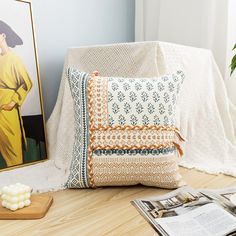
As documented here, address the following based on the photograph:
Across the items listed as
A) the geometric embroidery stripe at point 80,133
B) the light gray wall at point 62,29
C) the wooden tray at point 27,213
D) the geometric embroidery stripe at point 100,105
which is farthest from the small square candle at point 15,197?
the light gray wall at point 62,29

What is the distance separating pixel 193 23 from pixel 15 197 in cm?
126

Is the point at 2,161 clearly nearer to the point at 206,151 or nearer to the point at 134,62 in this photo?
the point at 134,62

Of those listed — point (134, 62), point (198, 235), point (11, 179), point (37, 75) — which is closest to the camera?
point (198, 235)

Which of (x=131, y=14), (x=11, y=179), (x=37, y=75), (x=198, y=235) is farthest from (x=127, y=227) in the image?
(x=131, y=14)

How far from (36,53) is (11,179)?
543mm

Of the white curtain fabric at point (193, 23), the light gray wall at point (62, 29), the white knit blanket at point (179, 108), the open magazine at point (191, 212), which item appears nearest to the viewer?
the open magazine at point (191, 212)

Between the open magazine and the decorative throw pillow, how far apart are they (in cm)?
8

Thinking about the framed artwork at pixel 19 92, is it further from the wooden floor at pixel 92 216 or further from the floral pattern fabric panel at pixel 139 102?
the floral pattern fabric panel at pixel 139 102

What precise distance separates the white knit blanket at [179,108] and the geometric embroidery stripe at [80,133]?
0.32ft

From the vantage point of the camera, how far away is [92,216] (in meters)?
0.79

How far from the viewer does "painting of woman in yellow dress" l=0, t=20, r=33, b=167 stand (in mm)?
1120

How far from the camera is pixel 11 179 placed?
103cm

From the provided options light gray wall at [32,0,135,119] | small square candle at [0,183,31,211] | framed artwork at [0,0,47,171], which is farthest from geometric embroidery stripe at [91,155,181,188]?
light gray wall at [32,0,135,119]

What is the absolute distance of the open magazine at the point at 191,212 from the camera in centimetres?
69
